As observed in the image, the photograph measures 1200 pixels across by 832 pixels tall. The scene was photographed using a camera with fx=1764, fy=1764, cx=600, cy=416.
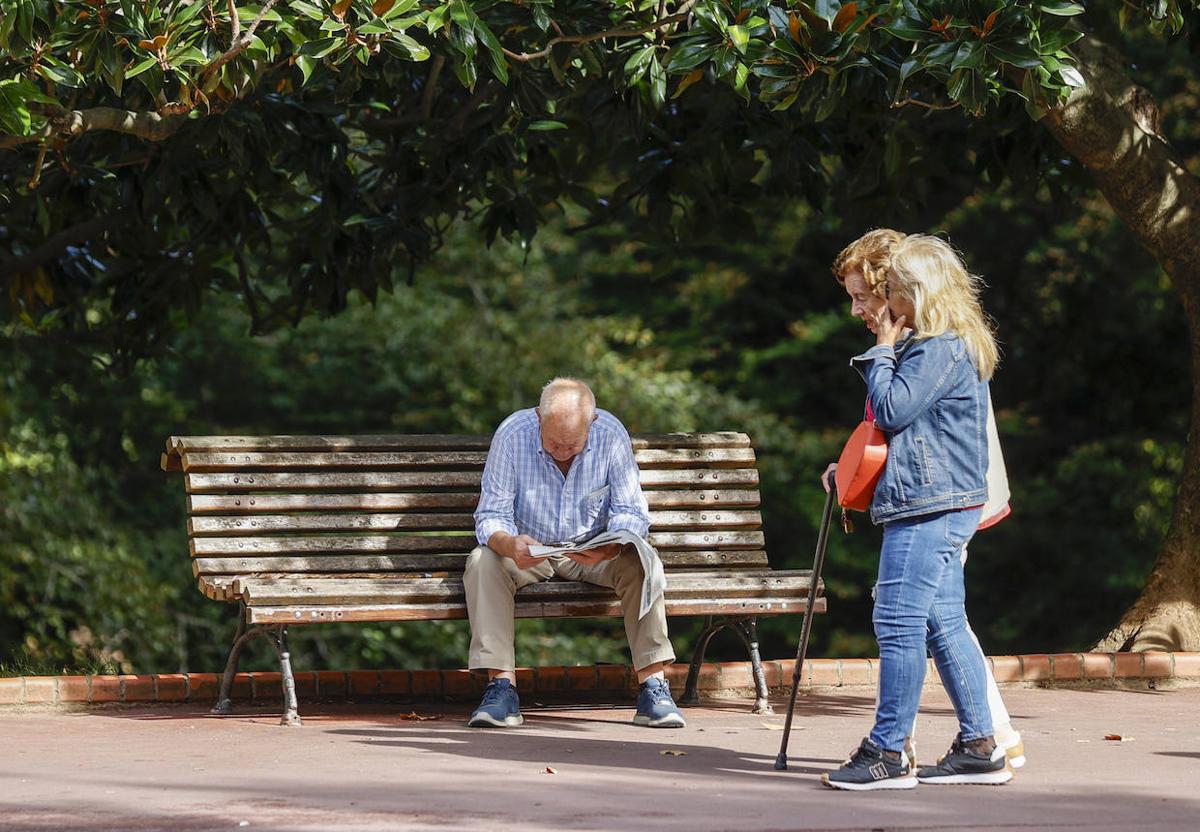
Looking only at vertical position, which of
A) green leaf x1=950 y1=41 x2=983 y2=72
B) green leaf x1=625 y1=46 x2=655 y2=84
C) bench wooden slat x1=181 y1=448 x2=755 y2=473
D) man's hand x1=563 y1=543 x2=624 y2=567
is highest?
green leaf x1=625 y1=46 x2=655 y2=84

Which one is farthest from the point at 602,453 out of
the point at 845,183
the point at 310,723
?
the point at 845,183

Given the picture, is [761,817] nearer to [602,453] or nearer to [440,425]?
[602,453]

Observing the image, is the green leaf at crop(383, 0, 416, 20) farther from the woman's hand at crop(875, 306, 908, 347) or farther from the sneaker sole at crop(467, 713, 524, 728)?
the sneaker sole at crop(467, 713, 524, 728)

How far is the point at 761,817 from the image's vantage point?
4332 millimetres

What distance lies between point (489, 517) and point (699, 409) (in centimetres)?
1193

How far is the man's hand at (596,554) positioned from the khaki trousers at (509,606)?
1.9 inches

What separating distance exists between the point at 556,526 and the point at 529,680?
898 mm

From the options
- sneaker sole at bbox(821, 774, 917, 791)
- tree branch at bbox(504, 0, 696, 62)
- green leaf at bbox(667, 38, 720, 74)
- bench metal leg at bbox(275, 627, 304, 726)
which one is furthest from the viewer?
tree branch at bbox(504, 0, 696, 62)

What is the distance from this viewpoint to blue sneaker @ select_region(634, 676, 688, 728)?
625cm

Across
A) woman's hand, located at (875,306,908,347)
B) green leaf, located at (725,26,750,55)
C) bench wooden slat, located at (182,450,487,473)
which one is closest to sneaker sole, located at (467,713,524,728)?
bench wooden slat, located at (182,450,487,473)

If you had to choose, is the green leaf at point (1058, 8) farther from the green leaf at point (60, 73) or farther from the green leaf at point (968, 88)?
the green leaf at point (60, 73)

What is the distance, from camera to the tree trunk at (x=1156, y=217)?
756 centimetres

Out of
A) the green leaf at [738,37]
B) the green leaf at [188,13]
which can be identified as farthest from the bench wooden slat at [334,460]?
the green leaf at [738,37]

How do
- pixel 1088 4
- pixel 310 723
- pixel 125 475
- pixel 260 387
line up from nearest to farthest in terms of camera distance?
pixel 310 723 < pixel 1088 4 < pixel 125 475 < pixel 260 387
